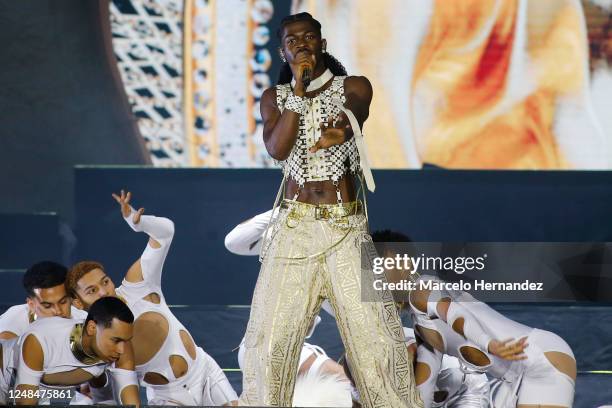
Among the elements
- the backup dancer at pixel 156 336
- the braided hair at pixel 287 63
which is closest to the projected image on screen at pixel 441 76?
the backup dancer at pixel 156 336

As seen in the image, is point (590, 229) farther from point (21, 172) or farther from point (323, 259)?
point (21, 172)

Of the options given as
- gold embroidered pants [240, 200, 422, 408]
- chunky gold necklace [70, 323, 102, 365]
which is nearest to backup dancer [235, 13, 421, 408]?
gold embroidered pants [240, 200, 422, 408]

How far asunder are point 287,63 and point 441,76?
212cm

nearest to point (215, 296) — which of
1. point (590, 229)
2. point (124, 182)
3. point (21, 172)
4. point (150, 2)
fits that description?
point (124, 182)

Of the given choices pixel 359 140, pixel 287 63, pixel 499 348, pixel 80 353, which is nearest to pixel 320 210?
pixel 359 140

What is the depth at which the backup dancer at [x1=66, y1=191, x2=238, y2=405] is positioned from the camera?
476 cm

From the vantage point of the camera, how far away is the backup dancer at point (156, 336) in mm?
4758

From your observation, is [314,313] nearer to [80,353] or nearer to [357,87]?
[357,87]

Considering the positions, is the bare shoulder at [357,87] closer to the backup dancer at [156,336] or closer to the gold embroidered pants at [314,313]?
the gold embroidered pants at [314,313]

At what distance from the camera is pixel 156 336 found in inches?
189

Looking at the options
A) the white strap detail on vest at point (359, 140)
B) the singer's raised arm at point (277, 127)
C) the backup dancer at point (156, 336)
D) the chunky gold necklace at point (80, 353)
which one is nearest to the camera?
the singer's raised arm at point (277, 127)

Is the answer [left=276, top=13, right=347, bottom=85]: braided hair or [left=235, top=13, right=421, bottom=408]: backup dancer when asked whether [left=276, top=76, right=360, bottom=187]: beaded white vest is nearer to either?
[left=235, top=13, right=421, bottom=408]: backup dancer

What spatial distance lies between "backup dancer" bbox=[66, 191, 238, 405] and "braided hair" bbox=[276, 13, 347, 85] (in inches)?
41.2

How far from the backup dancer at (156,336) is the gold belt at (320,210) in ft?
3.71
